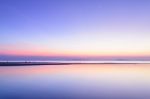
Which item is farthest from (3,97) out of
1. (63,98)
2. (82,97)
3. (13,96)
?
(82,97)

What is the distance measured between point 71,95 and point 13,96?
8.09ft

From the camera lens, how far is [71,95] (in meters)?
9.52

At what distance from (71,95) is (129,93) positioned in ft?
8.95

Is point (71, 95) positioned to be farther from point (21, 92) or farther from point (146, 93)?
point (146, 93)

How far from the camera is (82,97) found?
9.14m

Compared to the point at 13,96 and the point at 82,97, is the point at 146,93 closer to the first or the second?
the point at 82,97

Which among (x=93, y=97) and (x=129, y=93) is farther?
(x=129, y=93)

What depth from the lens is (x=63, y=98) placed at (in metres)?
8.84

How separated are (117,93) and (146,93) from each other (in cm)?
136

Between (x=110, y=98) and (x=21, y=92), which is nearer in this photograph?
(x=110, y=98)

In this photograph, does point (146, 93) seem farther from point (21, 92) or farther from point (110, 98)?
point (21, 92)

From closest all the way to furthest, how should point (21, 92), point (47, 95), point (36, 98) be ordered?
point (36, 98)
point (47, 95)
point (21, 92)

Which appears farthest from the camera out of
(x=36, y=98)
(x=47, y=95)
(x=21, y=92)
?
(x=21, y=92)

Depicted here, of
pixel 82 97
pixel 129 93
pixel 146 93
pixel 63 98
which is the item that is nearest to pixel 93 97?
pixel 82 97
